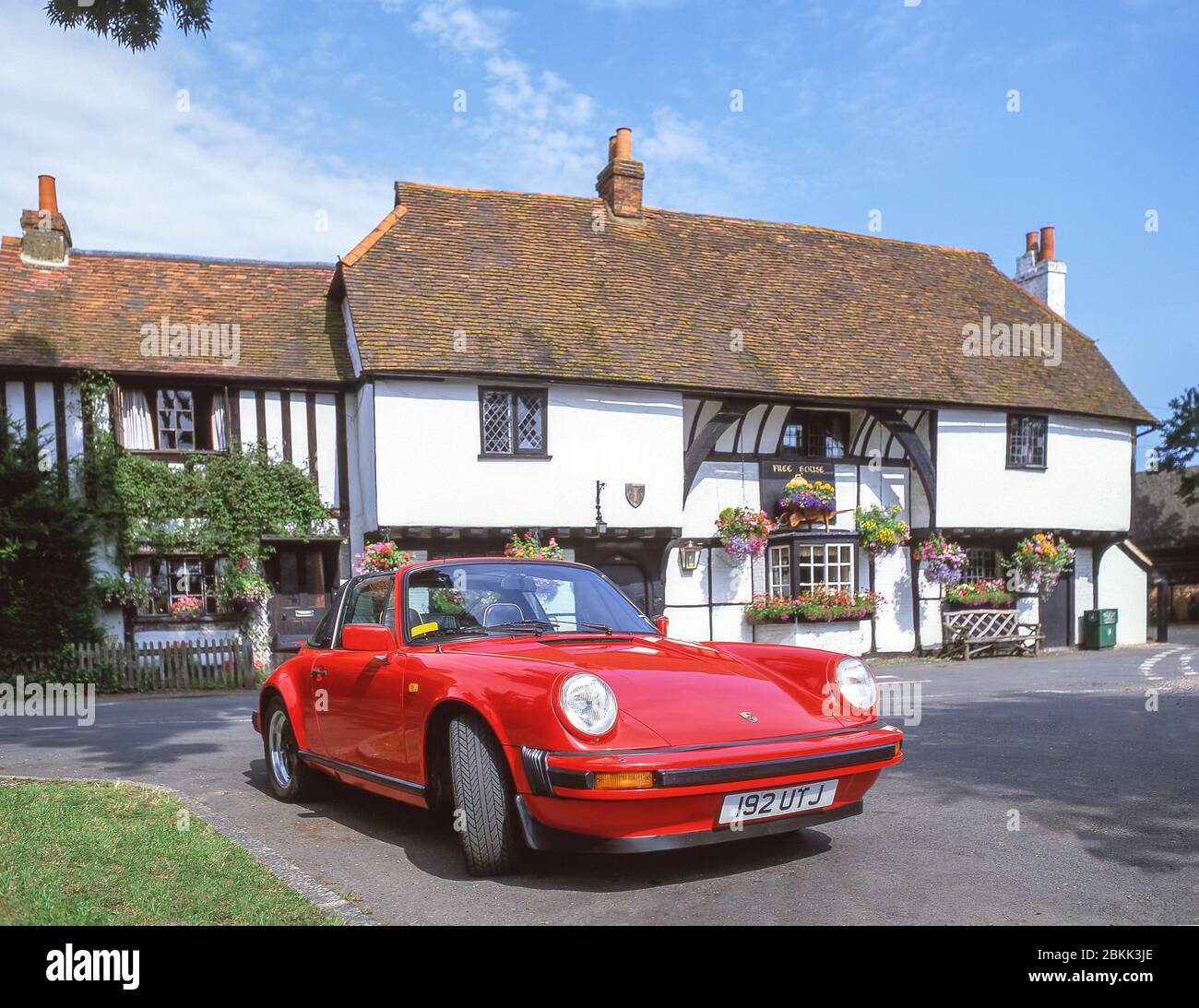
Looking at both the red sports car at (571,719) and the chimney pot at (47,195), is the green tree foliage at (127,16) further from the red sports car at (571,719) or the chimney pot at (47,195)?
the chimney pot at (47,195)

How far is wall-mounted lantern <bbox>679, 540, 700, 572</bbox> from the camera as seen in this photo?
1873 centimetres

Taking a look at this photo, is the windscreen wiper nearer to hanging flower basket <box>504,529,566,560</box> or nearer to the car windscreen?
the car windscreen

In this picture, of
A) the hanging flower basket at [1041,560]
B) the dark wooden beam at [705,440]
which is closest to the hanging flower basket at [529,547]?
the dark wooden beam at [705,440]

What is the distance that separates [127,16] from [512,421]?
10006 mm

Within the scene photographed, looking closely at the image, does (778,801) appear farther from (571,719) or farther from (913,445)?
(913,445)

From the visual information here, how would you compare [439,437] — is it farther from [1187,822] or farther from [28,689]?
[1187,822]

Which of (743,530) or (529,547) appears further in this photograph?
(743,530)

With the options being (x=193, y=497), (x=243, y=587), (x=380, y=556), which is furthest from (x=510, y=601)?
(x=193, y=497)

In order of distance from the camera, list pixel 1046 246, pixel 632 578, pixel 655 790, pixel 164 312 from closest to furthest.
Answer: pixel 655 790 → pixel 164 312 → pixel 632 578 → pixel 1046 246

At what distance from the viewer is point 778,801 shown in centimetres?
443

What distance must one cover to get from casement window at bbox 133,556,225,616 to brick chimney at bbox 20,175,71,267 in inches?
245

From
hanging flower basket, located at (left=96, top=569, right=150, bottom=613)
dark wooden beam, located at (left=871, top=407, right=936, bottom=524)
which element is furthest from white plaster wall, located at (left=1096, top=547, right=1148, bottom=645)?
hanging flower basket, located at (left=96, top=569, right=150, bottom=613)

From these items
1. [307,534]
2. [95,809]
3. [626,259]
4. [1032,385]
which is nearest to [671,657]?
[95,809]

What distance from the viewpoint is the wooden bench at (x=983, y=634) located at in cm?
2028
